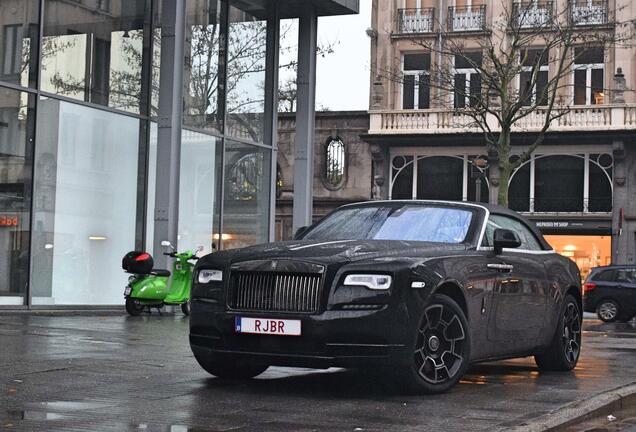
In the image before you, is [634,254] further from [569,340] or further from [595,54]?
[569,340]

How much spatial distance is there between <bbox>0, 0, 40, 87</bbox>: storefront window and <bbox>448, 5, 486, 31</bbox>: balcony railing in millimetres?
29068

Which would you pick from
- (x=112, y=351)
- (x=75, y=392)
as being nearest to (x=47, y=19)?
(x=112, y=351)

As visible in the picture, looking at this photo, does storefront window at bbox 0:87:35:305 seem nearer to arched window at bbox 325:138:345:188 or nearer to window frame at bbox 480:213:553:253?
window frame at bbox 480:213:553:253

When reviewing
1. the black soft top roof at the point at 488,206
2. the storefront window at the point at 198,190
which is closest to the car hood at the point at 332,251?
the black soft top roof at the point at 488,206

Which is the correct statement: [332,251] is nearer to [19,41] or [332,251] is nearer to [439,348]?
[439,348]

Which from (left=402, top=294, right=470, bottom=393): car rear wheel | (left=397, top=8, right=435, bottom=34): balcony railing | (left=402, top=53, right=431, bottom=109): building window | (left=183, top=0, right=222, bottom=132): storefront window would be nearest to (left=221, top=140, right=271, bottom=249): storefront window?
(left=183, top=0, right=222, bottom=132): storefront window

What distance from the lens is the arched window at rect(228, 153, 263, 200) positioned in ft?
76.9

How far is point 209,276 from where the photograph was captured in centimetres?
822

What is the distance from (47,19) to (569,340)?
11550 mm

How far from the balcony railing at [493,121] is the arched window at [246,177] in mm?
17818

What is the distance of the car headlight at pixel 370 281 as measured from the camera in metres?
7.63

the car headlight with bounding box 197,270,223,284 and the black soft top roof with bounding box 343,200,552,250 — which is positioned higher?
the black soft top roof with bounding box 343,200,552,250

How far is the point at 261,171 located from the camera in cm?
2447

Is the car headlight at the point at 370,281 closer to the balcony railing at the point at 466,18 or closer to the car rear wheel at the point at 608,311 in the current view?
the car rear wheel at the point at 608,311
